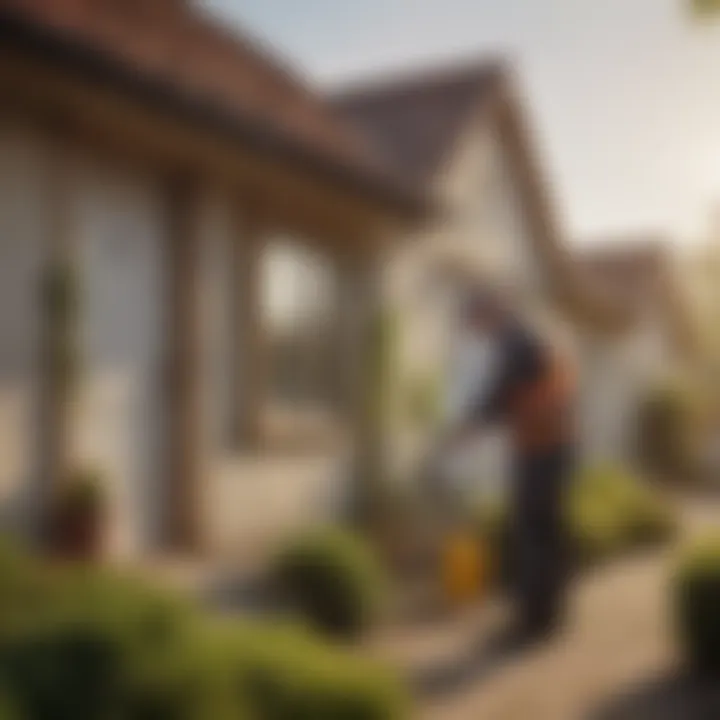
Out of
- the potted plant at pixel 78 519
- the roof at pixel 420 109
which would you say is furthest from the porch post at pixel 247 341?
the roof at pixel 420 109

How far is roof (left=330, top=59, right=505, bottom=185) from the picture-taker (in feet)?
26.8

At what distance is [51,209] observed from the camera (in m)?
4.54

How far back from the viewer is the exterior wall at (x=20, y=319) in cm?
432

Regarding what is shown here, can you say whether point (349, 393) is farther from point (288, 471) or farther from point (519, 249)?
point (519, 249)

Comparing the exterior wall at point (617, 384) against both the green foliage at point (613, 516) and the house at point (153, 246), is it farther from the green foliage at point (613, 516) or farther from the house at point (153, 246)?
the house at point (153, 246)

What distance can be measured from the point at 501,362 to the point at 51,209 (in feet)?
7.33

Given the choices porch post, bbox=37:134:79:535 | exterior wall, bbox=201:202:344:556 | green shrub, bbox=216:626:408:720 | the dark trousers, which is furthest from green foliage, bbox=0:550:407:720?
exterior wall, bbox=201:202:344:556

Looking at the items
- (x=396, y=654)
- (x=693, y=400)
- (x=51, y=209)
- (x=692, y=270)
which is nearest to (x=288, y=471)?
(x=396, y=654)

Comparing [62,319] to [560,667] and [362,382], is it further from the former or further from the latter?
[362,382]

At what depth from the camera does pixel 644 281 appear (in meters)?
14.0

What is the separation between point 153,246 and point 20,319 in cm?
94

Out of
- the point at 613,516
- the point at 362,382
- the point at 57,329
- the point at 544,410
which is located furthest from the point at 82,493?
the point at 613,516

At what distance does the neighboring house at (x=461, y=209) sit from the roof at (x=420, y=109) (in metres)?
0.01

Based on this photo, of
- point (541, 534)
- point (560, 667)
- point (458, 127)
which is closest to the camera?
point (560, 667)
